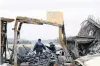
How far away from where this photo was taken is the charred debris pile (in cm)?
1708

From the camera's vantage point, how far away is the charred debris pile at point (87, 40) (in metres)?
17.1

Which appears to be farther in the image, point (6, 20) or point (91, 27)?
point (91, 27)

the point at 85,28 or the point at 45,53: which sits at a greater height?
the point at 85,28

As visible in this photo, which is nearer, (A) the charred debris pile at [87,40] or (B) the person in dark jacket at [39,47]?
(B) the person in dark jacket at [39,47]

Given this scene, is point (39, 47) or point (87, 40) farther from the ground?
point (87, 40)

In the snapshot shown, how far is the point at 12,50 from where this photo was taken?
14047mm

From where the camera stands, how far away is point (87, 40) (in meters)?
17.4

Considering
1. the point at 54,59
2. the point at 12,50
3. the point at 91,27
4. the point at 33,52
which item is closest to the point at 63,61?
the point at 54,59

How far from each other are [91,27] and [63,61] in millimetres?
4353

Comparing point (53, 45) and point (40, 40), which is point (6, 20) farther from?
point (53, 45)

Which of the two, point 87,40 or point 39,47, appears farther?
point 87,40

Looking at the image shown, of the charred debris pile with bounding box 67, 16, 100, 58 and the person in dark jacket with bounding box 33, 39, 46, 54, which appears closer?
the person in dark jacket with bounding box 33, 39, 46, 54

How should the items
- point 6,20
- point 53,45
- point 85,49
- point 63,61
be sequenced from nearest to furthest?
point 6,20 → point 63,61 → point 53,45 → point 85,49

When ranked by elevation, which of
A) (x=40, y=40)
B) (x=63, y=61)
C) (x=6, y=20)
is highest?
(x=6, y=20)
